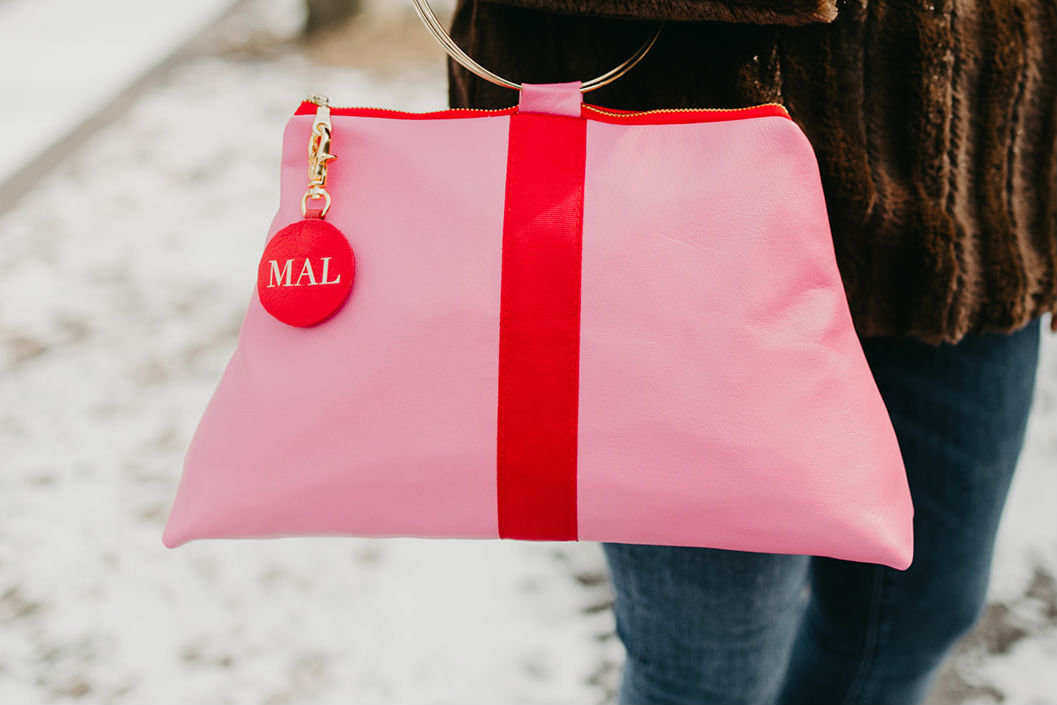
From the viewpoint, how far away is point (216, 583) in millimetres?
1586

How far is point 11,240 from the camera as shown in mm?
2656

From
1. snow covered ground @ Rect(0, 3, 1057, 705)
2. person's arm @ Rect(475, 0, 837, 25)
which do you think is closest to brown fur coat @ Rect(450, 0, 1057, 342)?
person's arm @ Rect(475, 0, 837, 25)

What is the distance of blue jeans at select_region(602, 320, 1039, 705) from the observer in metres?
0.78

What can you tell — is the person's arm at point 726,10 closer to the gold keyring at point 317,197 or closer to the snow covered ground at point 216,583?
the gold keyring at point 317,197

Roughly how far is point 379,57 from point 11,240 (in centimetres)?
191

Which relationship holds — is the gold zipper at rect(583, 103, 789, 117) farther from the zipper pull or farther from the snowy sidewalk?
the snowy sidewalk

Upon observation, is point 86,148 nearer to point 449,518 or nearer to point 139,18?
point 139,18

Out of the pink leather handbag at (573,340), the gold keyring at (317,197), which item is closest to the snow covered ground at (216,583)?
the pink leather handbag at (573,340)

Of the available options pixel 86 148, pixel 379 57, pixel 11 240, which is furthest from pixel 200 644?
pixel 379 57

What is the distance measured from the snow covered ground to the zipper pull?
973 millimetres

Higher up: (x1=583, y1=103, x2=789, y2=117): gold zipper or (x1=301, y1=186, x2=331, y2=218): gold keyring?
(x1=583, y1=103, x2=789, y2=117): gold zipper

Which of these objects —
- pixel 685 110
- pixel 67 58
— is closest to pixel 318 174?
pixel 685 110

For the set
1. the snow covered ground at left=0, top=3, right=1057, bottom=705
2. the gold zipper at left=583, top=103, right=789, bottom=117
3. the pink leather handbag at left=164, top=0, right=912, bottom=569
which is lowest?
the snow covered ground at left=0, top=3, right=1057, bottom=705

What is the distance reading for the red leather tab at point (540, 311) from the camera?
0.60 m
